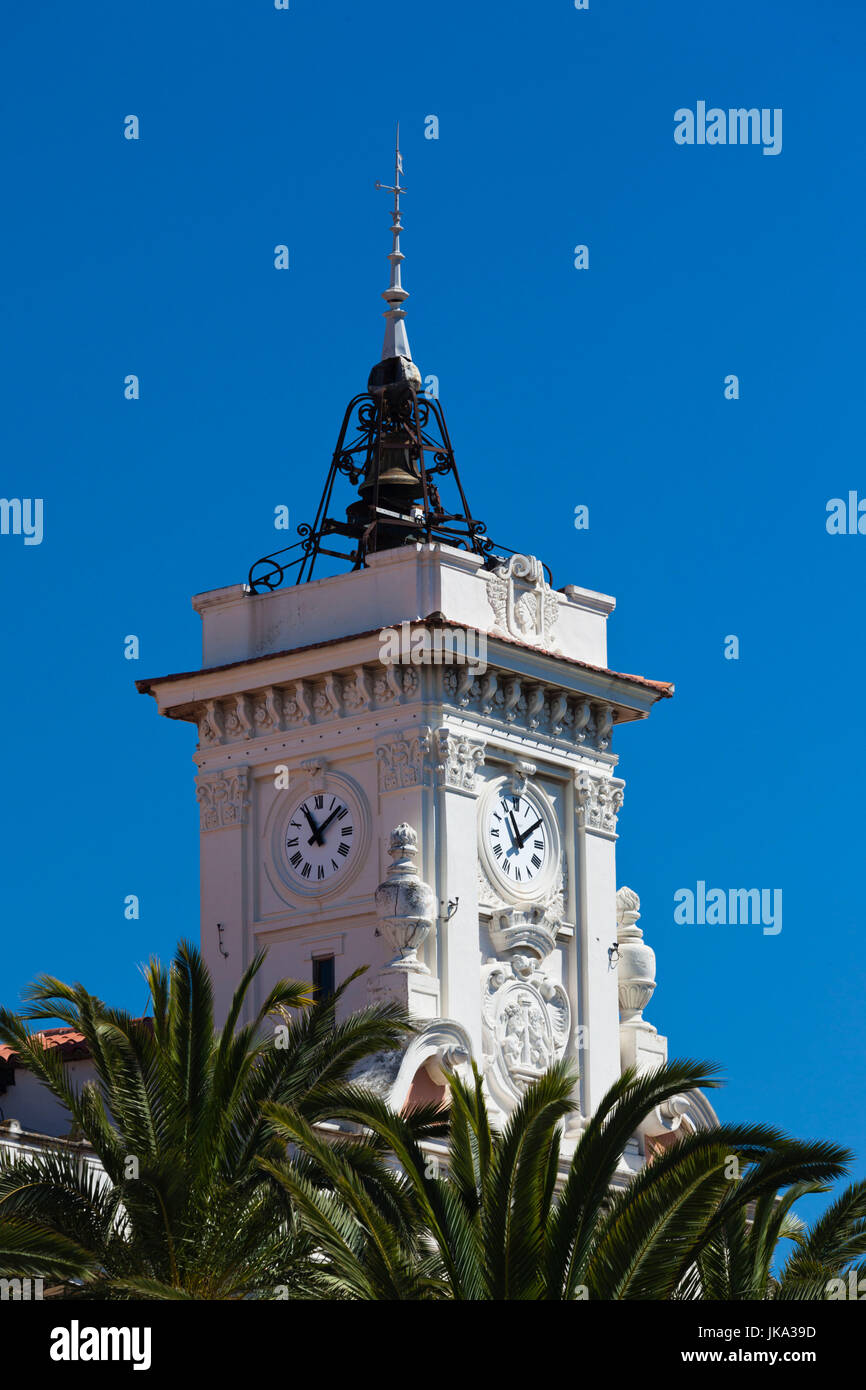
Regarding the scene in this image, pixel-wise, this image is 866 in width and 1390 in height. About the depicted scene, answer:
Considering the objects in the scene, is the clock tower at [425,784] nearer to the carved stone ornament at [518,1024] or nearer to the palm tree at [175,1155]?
the carved stone ornament at [518,1024]

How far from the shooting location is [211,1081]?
1682 inches

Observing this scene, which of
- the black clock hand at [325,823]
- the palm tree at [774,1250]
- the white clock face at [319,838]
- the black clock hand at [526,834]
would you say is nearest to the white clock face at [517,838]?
the black clock hand at [526,834]

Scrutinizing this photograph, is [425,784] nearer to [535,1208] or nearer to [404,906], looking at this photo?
[404,906]

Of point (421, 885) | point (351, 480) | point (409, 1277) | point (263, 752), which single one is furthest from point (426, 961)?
point (409, 1277)

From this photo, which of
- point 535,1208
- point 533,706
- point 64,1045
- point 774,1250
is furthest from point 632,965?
point 535,1208

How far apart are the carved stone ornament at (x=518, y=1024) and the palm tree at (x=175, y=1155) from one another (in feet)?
56.6

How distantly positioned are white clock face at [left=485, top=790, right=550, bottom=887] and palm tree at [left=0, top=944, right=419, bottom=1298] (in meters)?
18.9

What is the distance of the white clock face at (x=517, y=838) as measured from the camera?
63.7 metres

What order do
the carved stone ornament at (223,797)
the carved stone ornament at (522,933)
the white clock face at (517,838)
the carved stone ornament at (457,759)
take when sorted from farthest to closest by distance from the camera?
the carved stone ornament at (223,797) < the white clock face at (517,838) < the carved stone ornament at (522,933) < the carved stone ornament at (457,759)

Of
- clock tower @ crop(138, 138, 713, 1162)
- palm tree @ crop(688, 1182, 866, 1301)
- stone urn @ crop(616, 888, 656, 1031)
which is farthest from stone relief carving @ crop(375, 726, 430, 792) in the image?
palm tree @ crop(688, 1182, 866, 1301)

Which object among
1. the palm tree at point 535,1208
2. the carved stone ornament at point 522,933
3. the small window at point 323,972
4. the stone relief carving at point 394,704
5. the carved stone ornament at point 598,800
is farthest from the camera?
the carved stone ornament at point 598,800

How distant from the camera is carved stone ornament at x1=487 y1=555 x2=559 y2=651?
6419cm

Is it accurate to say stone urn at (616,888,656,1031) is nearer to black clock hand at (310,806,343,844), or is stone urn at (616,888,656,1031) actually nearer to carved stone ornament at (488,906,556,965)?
carved stone ornament at (488,906,556,965)
